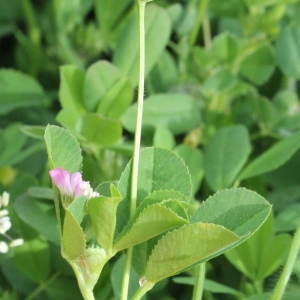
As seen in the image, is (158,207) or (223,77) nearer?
(158,207)

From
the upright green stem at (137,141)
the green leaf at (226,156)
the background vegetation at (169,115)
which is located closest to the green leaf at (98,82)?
the background vegetation at (169,115)

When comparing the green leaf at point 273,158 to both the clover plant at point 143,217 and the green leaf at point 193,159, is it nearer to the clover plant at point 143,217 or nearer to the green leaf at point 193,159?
Result: the green leaf at point 193,159

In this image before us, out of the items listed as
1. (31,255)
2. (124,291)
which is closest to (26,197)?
(31,255)

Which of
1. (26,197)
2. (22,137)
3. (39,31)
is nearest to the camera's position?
(26,197)

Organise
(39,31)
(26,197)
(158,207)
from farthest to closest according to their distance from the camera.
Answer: (39,31), (26,197), (158,207)

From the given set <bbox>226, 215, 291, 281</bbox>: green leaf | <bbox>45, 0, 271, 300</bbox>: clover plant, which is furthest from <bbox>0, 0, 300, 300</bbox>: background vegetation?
<bbox>45, 0, 271, 300</bbox>: clover plant

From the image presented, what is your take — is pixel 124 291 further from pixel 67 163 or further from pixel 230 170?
pixel 230 170

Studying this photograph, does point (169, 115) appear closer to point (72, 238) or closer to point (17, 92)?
point (17, 92)
